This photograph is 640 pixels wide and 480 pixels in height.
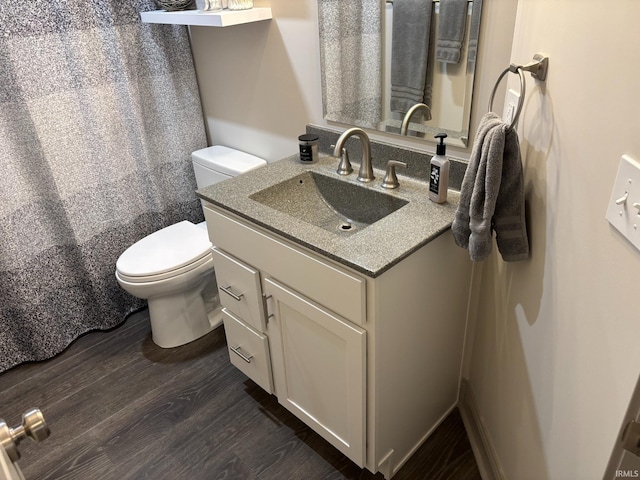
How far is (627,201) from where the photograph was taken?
0.78 meters

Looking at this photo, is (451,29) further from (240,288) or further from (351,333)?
(240,288)

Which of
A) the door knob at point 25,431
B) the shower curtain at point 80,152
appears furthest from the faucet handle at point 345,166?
the door knob at point 25,431

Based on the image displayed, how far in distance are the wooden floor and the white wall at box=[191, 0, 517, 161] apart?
0.96 meters

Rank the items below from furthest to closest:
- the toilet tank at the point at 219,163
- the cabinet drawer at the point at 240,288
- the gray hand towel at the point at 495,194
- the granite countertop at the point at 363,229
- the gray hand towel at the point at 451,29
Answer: the toilet tank at the point at 219,163 < the cabinet drawer at the point at 240,288 < the gray hand towel at the point at 451,29 < the granite countertop at the point at 363,229 < the gray hand towel at the point at 495,194

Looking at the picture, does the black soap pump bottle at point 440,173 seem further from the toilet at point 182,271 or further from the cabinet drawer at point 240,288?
the toilet at point 182,271

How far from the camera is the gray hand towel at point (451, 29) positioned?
4.42 ft

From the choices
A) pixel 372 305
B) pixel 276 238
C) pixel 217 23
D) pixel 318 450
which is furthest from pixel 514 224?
pixel 217 23

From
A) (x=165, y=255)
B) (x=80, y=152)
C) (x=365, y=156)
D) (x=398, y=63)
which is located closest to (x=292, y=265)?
(x=365, y=156)

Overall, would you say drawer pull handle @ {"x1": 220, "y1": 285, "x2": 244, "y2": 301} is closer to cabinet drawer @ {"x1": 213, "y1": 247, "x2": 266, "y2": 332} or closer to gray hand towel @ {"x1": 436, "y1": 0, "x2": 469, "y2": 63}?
cabinet drawer @ {"x1": 213, "y1": 247, "x2": 266, "y2": 332}

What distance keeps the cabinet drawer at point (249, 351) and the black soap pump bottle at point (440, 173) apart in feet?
2.45

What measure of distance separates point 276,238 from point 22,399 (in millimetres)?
1380

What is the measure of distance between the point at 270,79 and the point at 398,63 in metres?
0.62

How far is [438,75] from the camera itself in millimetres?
1473

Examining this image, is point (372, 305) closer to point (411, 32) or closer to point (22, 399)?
point (411, 32)
